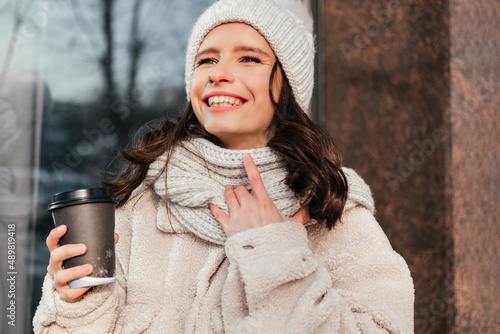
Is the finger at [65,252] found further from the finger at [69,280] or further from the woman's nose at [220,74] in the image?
the woman's nose at [220,74]

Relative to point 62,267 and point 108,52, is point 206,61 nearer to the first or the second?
point 62,267

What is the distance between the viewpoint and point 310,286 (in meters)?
1.47

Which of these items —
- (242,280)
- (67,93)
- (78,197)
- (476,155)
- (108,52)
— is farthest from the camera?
(476,155)

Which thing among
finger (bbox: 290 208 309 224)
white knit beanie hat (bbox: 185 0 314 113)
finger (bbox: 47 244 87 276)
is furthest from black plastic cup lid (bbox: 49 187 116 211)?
white knit beanie hat (bbox: 185 0 314 113)

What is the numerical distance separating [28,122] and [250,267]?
142 cm

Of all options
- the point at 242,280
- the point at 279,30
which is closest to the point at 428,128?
the point at 279,30

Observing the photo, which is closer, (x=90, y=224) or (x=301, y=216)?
(x=90, y=224)

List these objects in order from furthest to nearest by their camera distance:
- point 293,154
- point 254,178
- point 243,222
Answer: point 293,154 → point 254,178 → point 243,222

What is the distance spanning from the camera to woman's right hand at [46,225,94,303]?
1.36 meters

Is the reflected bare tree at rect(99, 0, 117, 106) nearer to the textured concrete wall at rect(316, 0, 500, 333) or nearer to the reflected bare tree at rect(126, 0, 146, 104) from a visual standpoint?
the reflected bare tree at rect(126, 0, 146, 104)

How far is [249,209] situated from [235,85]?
407mm

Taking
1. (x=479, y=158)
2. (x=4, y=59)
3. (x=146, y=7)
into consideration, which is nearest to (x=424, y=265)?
(x=479, y=158)

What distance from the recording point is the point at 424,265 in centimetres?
300

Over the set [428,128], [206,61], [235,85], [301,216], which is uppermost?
[206,61]
